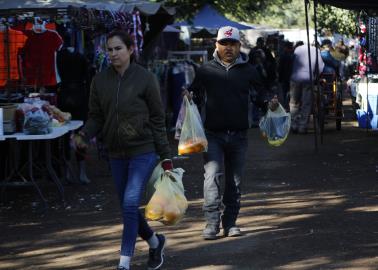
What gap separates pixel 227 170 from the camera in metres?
7.68

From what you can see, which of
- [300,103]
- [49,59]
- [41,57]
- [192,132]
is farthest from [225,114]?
[300,103]

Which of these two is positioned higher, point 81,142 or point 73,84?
point 73,84

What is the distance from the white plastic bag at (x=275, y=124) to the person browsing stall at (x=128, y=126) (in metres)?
1.97

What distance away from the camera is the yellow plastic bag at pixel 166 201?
6254mm

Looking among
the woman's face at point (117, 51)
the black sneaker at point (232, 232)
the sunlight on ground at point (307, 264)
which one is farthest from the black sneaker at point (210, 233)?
the woman's face at point (117, 51)

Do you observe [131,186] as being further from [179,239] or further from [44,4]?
[44,4]

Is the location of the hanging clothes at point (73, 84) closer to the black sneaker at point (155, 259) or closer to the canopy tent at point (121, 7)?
the canopy tent at point (121, 7)

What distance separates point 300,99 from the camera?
1689 cm

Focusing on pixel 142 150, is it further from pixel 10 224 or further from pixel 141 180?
pixel 10 224

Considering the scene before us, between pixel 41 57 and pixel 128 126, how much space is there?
5895mm

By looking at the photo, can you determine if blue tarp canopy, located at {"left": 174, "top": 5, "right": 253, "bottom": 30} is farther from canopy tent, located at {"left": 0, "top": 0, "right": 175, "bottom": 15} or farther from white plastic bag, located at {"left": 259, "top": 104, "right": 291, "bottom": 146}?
white plastic bag, located at {"left": 259, "top": 104, "right": 291, "bottom": 146}

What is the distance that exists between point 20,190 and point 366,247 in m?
5.11

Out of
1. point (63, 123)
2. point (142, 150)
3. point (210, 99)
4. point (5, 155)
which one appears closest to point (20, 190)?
point (5, 155)

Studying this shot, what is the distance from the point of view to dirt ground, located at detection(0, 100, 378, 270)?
22.6 ft
